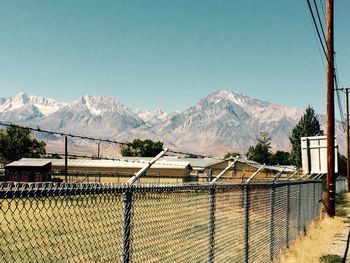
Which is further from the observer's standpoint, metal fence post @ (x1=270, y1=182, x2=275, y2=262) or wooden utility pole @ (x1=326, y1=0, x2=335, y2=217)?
wooden utility pole @ (x1=326, y1=0, x2=335, y2=217)

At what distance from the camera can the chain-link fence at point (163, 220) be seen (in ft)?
11.5

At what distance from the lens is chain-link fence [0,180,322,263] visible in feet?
11.5

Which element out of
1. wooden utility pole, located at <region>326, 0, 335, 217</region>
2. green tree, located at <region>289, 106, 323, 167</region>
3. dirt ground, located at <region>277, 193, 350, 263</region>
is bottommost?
dirt ground, located at <region>277, 193, 350, 263</region>

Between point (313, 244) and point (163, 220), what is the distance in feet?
26.4

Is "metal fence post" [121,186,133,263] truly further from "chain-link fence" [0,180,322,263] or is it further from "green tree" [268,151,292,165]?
"green tree" [268,151,292,165]

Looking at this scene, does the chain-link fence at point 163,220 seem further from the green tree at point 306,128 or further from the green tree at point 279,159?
the green tree at point 279,159

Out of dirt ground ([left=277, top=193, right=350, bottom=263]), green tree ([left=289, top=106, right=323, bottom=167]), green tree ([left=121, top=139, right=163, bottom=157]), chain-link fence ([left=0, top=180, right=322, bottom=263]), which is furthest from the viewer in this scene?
green tree ([left=121, top=139, right=163, bottom=157])

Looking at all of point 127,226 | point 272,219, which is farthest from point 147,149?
point 127,226

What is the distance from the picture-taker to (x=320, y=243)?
12.6 metres

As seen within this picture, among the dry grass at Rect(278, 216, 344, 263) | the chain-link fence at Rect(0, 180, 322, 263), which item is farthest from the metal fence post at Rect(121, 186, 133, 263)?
the dry grass at Rect(278, 216, 344, 263)

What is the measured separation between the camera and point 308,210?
618 inches

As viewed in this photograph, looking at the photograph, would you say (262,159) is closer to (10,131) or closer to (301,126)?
(301,126)

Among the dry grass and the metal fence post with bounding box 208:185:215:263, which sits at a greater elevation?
the metal fence post with bounding box 208:185:215:263

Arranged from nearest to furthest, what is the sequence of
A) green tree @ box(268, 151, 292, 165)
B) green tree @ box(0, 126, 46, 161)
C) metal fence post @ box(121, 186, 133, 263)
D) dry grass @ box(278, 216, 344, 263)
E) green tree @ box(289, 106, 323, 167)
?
metal fence post @ box(121, 186, 133, 263), dry grass @ box(278, 216, 344, 263), green tree @ box(0, 126, 46, 161), green tree @ box(289, 106, 323, 167), green tree @ box(268, 151, 292, 165)
